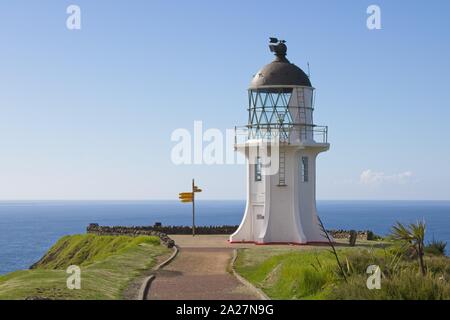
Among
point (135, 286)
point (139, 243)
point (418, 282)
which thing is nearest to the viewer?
point (418, 282)

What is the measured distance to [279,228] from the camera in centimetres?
3581

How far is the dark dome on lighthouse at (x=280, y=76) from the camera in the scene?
117ft

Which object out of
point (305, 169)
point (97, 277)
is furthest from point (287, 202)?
point (97, 277)

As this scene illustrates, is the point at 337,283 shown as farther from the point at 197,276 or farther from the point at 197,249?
the point at 197,249

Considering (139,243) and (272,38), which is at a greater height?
(272,38)

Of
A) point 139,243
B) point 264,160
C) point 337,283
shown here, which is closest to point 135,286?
point 337,283

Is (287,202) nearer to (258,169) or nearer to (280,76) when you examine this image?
(258,169)

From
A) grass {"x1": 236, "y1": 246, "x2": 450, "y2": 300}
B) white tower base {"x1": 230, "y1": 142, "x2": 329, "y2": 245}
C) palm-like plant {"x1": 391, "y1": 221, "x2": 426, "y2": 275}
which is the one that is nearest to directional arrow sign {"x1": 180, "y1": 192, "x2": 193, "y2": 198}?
white tower base {"x1": 230, "y1": 142, "x2": 329, "y2": 245}

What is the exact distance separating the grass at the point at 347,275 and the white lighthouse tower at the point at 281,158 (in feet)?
29.7

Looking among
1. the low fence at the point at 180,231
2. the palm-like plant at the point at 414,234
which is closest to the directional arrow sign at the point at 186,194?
the low fence at the point at 180,231

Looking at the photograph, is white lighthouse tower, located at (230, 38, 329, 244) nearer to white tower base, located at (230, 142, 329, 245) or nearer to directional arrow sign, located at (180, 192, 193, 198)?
white tower base, located at (230, 142, 329, 245)

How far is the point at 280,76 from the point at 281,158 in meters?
4.53

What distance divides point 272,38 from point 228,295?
72.5 feet

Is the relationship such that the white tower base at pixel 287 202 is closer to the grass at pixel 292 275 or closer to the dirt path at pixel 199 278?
the dirt path at pixel 199 278
